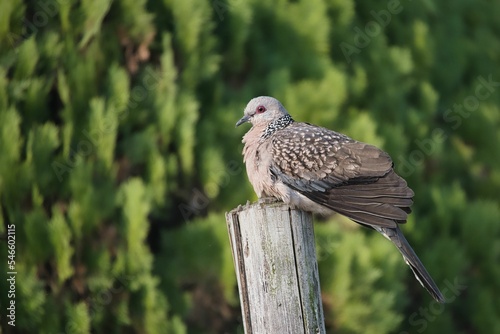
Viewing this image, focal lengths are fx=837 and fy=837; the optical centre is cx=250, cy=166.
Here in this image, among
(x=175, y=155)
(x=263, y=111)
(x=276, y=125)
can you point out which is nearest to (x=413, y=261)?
(x=276, y=125)

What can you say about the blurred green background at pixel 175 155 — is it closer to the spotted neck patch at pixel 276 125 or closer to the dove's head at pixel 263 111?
the dove's head at pixel 263 111

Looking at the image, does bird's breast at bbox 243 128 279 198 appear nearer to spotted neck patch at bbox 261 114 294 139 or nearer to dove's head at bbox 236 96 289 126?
spotted neck patch at bbox 261 114 294 139

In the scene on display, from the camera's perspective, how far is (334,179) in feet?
12.7

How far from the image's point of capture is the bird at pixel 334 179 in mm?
3646

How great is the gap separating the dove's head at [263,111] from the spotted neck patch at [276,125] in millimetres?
39

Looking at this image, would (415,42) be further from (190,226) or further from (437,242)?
(190,226)

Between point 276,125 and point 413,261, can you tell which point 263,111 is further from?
point 413,261

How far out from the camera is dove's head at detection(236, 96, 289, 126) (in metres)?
4.48

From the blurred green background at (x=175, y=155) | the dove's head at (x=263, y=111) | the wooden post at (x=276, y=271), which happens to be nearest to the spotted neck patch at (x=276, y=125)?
the dove's head at (x=263, y=111)

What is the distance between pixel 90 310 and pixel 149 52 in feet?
5.19

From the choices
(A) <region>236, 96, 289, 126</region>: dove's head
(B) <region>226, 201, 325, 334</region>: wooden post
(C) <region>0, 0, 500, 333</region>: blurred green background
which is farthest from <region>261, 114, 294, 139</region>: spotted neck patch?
(B) <region>226, 201, 325, 334</region>: wooden post

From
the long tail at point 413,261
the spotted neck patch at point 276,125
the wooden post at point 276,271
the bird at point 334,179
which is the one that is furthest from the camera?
the spotted neck patch at point 276,125

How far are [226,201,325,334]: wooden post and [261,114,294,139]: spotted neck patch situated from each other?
121cm

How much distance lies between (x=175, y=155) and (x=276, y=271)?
2247 mm
